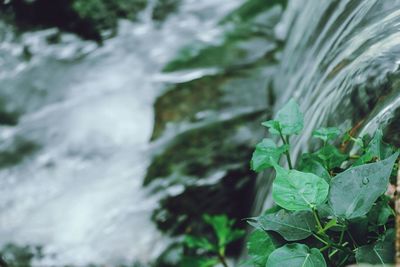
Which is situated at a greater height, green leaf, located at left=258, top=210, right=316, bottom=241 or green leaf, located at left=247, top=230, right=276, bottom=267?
green leaf, located at left=258, top=210, right=316, bottom=241

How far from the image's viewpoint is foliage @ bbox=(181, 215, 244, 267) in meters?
3.19

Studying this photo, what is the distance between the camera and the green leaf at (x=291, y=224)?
1.28 meters

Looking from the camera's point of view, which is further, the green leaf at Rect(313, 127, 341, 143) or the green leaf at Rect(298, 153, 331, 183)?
the green leaf at Rect(313, 127, 341, 143)

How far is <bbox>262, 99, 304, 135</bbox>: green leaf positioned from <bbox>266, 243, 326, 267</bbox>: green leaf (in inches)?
16.9

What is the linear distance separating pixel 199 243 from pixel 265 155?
5.79ft

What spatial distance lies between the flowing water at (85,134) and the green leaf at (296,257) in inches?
91.5

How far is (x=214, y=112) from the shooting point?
443 centimetres

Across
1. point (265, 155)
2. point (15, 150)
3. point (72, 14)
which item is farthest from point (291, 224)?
point (72, 14)

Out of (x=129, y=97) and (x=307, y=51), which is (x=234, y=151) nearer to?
(x=307, y=51)

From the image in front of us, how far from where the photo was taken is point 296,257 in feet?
4.05

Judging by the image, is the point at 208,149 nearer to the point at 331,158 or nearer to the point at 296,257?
the point at 331,158

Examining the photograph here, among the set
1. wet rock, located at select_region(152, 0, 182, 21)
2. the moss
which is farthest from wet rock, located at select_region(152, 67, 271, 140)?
wet rock, located at select_region(152, 0, 182, 21)

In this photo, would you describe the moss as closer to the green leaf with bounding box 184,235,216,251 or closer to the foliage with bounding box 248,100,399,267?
the green leaf with bounding box 184,235,216,251

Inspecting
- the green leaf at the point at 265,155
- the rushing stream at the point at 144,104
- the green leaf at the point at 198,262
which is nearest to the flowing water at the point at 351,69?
the rushing stream at the point at 144,104
